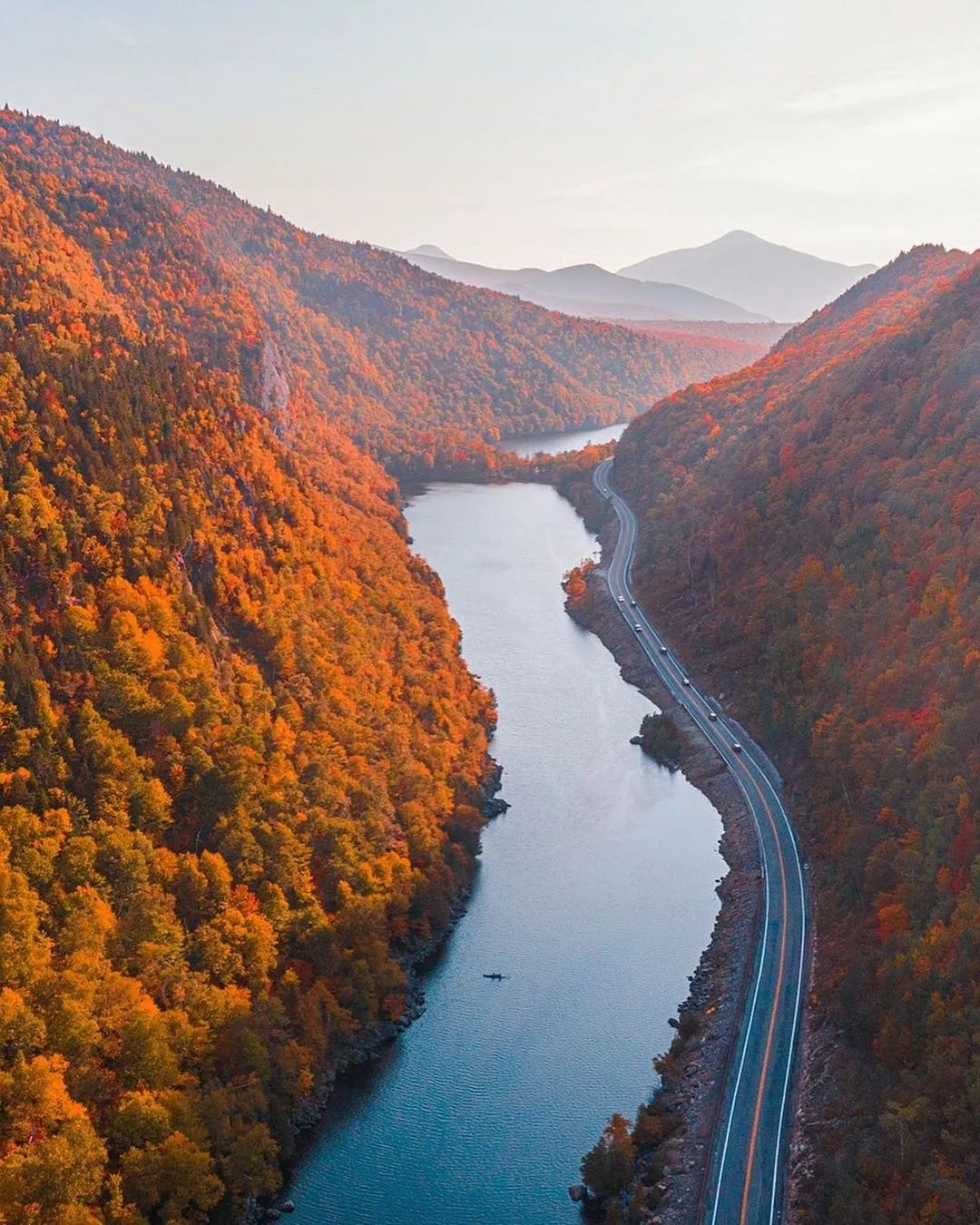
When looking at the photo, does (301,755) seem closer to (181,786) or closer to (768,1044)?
(181,786)

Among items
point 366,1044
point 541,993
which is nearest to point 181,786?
point 366,1044

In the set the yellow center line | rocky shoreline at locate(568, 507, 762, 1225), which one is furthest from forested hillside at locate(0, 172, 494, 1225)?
the yellow center line

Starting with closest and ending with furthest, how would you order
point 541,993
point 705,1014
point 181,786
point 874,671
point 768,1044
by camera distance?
point 768,1044 → point 705,1014 → point 181,786 → point 541,993 → point 874,671

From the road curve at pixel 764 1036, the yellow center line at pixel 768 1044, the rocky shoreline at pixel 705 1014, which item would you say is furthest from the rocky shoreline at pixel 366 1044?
the yellow center line at pixel 768 1044

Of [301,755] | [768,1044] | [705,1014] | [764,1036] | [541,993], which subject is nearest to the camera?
[768,1044]

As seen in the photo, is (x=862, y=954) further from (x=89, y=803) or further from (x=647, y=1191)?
(x=89, y=803)

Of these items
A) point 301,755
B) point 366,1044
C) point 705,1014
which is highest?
point 301,755

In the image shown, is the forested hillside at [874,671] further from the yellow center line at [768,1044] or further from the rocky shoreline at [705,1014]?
the rocky shoreline at [705,1014]
